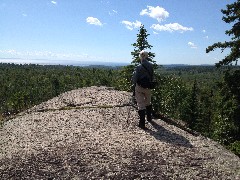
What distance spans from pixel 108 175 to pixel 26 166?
1887 millimetres

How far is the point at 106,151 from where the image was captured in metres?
7.36

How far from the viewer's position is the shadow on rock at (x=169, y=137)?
26.9ft

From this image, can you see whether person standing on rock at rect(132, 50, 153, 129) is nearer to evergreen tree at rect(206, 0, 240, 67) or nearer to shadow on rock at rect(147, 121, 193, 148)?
shadow on rock at rect(147, 121, 193, 148)

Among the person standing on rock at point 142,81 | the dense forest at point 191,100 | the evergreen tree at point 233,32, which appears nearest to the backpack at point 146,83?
the person standing on rock at point 142,81

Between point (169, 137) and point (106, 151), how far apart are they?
2.25m

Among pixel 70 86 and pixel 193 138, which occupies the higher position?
pixel 193 138

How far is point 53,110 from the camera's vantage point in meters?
12.9

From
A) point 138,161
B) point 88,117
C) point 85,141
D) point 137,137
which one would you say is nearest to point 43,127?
point 88,117

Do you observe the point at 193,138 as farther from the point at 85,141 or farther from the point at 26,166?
the point at 26,166

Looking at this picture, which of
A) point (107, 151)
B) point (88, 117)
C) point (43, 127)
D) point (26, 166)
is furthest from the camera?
point (88, 117)

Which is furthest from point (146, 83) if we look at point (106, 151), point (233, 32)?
point (233, 32)

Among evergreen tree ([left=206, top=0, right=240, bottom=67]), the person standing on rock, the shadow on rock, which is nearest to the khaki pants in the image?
the person standing on rock

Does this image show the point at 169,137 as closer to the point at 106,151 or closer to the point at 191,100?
the point at 106,151

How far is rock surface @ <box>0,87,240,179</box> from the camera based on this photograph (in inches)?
249
